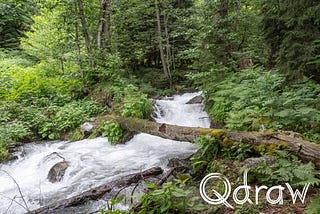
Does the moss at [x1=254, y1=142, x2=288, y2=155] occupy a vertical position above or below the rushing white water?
above

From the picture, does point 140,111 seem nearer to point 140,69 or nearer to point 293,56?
point 293,56

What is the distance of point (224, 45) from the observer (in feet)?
36.0

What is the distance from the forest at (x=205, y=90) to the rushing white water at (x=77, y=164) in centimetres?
54

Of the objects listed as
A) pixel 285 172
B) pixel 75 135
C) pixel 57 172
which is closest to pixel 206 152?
pixel 285 172

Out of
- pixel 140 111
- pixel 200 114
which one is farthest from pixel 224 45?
pixel 140 111

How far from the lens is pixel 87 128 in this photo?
9594mm

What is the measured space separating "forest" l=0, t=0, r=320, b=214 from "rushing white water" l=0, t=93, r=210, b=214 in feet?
1.76

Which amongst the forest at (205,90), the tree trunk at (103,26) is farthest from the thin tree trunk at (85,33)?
the tree trunk at (103,26)

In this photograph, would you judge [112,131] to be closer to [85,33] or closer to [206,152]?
[206,152]

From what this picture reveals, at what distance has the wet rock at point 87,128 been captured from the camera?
951cm

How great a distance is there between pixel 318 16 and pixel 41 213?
7135mm

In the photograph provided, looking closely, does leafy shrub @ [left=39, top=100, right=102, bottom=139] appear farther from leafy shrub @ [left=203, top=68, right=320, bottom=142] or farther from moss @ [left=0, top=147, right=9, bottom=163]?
leafy shrub @ [left=203, top=68, right=320, bottom=142]

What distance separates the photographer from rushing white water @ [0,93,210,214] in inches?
230

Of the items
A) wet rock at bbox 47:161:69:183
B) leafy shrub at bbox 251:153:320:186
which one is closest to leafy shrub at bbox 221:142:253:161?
leafy shrub at bbox 251:153:320:186
